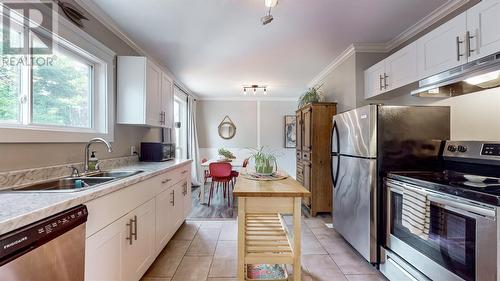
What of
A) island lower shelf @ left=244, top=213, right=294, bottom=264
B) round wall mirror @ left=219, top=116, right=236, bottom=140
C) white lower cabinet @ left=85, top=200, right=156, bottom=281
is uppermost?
round wall mirror @ left=219, top=116, right=236, bottom=140

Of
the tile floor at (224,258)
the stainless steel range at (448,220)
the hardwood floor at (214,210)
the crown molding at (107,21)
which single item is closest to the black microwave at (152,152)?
the tile floor at (224,258)

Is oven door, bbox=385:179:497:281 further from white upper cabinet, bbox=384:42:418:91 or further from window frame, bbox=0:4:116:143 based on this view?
window frame, bbox=0:4:116:143

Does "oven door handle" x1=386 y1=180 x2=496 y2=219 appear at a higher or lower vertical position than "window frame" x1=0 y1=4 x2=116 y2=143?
lower

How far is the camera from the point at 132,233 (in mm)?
1799

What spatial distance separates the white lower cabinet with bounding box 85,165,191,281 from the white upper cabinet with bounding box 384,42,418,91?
2.57 meters

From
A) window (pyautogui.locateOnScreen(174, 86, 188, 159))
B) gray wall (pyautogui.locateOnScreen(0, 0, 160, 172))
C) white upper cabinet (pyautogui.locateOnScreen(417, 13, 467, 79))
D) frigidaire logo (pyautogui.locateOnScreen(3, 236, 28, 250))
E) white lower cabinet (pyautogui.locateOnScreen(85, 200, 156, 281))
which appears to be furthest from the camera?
window (pyautogui.locateOnScreen(174, 86, 188, 159))

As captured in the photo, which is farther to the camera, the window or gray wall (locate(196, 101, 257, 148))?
gray wall (locate(196, 101, 257, 148))

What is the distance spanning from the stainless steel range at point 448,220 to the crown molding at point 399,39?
1.25 meters

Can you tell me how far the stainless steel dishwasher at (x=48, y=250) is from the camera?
862mm

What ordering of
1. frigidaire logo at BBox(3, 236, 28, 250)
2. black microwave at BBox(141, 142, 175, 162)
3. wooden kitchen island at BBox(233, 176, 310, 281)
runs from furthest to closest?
black microwave at BBox(141, 142, 175, 162) < wooden kitchen island at BBox(233, 176, 310, 281) < frigidaire logo at BBox(3, 236, 28, 250)

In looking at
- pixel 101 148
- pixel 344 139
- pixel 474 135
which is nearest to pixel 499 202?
pixel 474 135

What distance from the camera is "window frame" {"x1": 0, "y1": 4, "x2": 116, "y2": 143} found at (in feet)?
5.32

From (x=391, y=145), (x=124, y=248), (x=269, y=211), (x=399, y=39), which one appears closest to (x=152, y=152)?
(x=124, y=248)

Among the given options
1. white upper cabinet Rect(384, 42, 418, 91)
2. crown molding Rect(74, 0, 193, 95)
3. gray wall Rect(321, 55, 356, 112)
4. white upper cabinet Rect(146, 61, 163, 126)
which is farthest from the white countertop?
gray wall Rect(321, 55, 356, 112)
